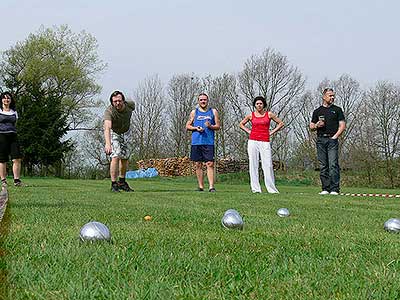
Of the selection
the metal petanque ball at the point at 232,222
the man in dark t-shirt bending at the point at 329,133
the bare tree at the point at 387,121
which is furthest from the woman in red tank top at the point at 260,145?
the bare tree at the point at 387,121

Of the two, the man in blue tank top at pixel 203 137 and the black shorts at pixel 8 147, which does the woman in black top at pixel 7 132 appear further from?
the man in blue tank top at pixel 203 137

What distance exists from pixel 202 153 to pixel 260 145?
1.31 m

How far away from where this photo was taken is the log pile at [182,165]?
3625cm

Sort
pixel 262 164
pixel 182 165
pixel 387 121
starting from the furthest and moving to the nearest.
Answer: pixel 182 165 < pixel 387 121 < pixel 262 164

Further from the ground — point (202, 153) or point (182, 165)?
point (202, 153)

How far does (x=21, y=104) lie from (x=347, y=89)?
77.3 ft

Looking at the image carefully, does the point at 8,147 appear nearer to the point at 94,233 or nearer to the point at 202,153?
the point at 202,153

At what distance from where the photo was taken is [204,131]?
406 inches

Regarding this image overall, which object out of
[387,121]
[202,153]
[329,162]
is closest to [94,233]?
[202,153]

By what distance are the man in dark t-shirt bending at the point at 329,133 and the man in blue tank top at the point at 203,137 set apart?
1.98 metres

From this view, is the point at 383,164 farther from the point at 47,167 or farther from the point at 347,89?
the point at 47,167

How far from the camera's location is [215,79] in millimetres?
36594

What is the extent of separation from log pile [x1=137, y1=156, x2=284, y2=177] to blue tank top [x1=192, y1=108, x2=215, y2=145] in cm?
2474

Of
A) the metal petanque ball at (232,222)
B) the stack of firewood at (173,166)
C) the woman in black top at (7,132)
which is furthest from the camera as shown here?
the stack of firewood at (173,166)
